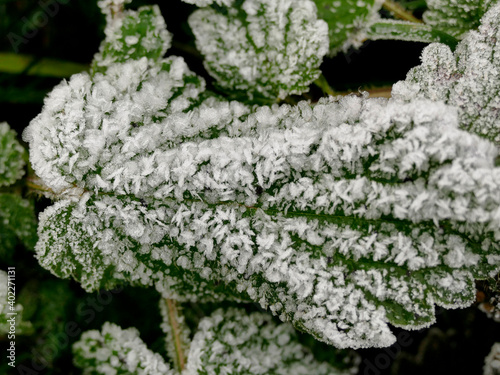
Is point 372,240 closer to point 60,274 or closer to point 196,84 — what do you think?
point 196,84

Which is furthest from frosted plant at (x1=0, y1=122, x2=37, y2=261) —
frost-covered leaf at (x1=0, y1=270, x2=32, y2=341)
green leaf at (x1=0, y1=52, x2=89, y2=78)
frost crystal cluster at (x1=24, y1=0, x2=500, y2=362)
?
green leaf at (x1=0, y1=52, x2=89, y2=78)

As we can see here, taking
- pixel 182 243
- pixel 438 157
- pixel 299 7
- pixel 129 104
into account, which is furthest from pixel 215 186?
pixel 299 7

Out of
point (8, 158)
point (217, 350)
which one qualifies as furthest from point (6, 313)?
point (217, 350)

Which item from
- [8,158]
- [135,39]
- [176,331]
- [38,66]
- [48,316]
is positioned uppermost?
[135,39]

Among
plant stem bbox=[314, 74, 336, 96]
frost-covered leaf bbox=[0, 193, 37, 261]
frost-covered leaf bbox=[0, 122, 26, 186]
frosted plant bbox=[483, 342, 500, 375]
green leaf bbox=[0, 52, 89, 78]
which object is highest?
plant stem bbox=[314, 74, 336, 96]

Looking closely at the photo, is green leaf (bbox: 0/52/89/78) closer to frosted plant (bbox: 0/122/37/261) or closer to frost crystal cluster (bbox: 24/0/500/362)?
frosted plant (bbox: 0/122/37/261)

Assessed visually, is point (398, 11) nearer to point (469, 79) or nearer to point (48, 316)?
point (469, 79)
